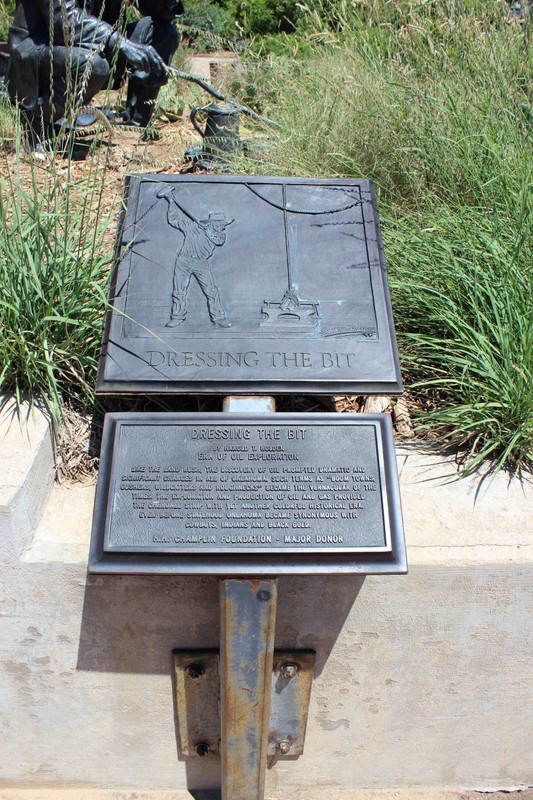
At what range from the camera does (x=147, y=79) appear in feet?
17.0

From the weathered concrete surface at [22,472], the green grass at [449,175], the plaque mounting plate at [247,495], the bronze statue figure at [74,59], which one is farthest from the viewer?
the bronze statue figure at [74,59]

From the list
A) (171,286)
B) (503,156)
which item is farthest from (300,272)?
(503,156)

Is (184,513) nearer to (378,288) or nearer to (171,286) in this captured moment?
(171,286)

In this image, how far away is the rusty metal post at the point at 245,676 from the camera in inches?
75.4

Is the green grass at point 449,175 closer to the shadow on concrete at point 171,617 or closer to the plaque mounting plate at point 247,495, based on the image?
the plaque mounting plate at point 247,495

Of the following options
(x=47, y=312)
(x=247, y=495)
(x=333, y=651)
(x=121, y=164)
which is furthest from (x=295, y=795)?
(x=121, y=164)

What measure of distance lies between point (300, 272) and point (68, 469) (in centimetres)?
108

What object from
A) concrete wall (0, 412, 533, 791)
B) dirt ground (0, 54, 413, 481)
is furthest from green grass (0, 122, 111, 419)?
concrete wall (0, 412, 533, 791)

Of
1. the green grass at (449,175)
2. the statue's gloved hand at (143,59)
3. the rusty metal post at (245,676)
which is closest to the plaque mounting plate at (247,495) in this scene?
the rusty metal post at (245,676)

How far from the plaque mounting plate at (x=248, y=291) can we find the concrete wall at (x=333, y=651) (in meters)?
0.47

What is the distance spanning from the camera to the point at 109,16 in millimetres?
5379

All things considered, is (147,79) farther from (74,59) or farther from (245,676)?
(245,676)

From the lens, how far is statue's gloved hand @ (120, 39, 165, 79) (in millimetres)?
4945

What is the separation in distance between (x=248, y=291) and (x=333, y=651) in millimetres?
1276
